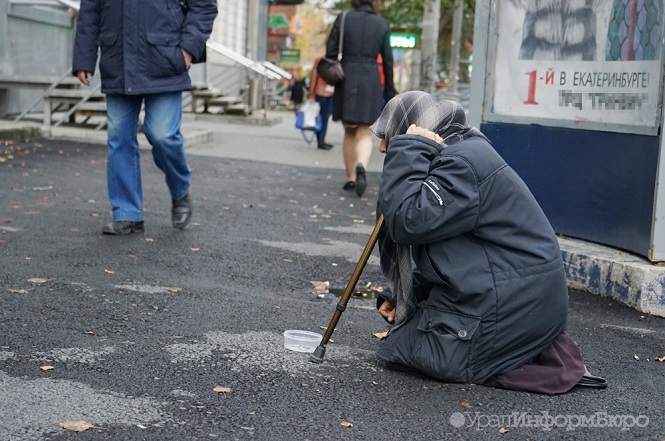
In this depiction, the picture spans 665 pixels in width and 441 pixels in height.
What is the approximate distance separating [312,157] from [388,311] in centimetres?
1098

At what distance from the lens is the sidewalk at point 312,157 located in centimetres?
557

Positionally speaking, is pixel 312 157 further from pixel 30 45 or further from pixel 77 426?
pixel 77 426

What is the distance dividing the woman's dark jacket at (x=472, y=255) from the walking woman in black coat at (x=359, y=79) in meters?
6.15

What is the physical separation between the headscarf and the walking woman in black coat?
5886 millimetres

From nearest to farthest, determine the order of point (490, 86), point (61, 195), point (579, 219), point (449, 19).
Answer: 1. point (579, 219)
2. point (490, 86)
3. point (61, 195)
4. point (449, 19)

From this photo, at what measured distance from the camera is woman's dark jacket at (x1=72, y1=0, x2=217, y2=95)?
663 cm

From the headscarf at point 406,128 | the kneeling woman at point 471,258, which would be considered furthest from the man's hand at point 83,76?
the kneeling woman at point 471,258

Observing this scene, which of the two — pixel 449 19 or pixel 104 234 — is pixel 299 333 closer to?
pixel 104 234

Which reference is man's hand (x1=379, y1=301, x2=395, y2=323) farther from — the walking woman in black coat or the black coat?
the black coat

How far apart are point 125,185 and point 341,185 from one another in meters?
4.62

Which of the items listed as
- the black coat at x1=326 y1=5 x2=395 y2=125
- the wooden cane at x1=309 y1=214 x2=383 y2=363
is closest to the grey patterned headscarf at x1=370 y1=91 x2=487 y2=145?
the wooden cane at x1=309 y1=214 x2=383 y2=363

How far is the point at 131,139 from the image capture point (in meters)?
6.79

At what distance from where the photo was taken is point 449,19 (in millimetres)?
40531

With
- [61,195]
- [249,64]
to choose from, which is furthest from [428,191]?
[249,64]
